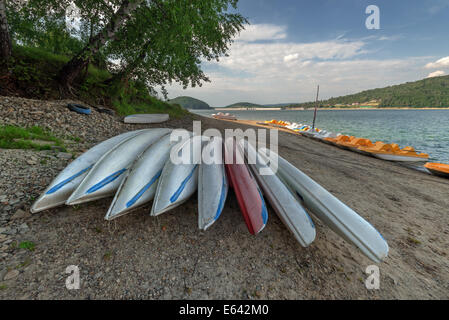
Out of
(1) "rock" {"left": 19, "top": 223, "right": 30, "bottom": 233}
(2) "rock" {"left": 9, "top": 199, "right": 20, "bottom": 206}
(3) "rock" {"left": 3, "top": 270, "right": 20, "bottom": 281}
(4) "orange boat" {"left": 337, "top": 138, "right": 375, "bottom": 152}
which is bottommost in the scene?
(4) "orange boat" {"left": 337, "top": 138, "right": 375, "bottom": 152}

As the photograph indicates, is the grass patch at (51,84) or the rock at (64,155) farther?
the grass patch at (51,84)

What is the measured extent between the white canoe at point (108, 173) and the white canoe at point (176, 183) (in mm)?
561

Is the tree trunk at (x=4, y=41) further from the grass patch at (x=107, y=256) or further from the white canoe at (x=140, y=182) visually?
the grass patch at (x=107, y=256)

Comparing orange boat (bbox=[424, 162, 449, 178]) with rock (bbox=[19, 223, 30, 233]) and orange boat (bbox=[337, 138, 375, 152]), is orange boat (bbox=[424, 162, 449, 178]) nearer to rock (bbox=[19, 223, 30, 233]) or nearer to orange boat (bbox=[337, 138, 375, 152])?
orange boat (bbox=[337, 138, 375, 152])

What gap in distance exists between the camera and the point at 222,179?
8.07 feet

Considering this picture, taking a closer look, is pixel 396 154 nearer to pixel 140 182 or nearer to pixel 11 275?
pixel 140 182

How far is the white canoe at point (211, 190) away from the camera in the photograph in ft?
6.09

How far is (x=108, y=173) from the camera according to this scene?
87.7 inches

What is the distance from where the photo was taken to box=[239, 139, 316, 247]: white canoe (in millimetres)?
1941

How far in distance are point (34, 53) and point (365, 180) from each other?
15.3 m

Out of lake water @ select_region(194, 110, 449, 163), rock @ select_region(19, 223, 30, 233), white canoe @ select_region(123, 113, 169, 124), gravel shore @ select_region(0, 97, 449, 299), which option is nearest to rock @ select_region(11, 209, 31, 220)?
gravel shore @ select_region(0, 97, 449, 299)

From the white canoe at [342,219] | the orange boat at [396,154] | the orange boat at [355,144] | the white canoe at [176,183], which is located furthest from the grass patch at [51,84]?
the orange boat at [396,154]

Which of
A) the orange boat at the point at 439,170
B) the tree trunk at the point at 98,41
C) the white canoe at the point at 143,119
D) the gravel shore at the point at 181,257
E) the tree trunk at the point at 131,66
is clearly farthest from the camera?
the tree trunk at the point at 131,66
